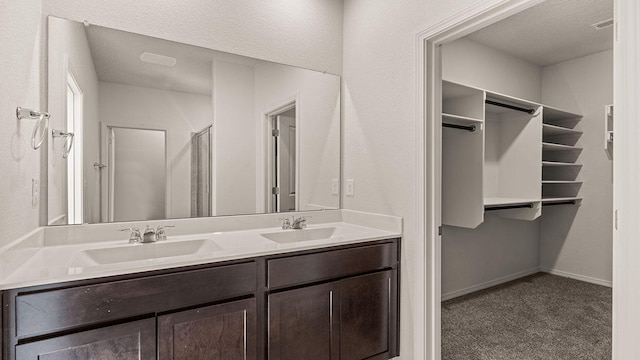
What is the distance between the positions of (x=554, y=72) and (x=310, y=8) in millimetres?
3346

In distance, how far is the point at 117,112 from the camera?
1.87m

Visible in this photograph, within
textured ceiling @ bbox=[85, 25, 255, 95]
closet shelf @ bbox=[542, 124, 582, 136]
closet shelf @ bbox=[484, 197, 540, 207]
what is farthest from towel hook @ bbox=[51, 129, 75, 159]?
closet shelf @ bbox=[542, 124, 582, 136]

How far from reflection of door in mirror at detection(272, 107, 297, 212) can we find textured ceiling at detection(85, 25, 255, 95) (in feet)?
1.68

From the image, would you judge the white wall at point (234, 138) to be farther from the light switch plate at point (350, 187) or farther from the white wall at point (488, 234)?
the white wall at point (488, 234)

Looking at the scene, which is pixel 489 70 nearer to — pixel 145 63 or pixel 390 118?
pixel 390 118

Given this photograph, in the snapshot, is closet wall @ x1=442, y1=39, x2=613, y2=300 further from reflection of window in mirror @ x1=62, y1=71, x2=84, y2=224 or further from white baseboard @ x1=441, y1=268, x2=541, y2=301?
reflection of window in mirror @ x1=62, y1=71, x2=84, y2=224

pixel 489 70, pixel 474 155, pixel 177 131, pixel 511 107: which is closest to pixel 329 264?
pixel 177 131

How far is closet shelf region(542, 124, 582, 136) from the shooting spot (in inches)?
146

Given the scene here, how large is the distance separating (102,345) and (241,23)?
188 cm

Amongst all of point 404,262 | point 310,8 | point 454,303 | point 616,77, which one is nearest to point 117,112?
point 310,8

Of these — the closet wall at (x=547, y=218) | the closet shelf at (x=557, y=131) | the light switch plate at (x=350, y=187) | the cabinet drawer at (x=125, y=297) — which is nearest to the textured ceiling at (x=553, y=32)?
the closet wall at (x=547, y=218)

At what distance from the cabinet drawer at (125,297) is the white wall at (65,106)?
2.06 ft

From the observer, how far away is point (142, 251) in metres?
1.69

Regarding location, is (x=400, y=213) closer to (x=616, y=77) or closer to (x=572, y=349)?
(x=616, y=77)
